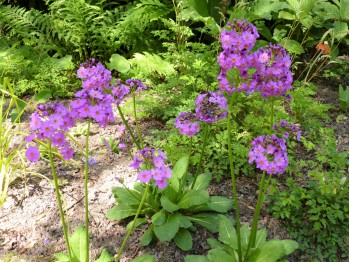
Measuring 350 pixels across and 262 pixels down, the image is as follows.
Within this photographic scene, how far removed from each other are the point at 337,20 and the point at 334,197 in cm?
287

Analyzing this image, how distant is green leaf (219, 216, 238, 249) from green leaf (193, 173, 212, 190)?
0.33 m

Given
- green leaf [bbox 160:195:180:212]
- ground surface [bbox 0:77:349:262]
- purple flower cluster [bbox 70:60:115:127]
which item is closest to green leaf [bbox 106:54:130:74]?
ground surface [bbox 0:77:349:262]

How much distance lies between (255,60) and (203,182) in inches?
46.2

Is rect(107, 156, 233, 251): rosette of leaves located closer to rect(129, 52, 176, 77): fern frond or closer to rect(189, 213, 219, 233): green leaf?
rect(189, 213, 219, 233): green leaf

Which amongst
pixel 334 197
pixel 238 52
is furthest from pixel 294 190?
pixel 238 52

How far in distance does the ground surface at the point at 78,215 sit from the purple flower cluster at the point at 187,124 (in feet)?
1.73

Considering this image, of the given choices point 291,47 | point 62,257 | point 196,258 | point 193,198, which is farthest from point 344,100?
point 62,257

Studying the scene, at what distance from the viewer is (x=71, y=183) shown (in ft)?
10.1

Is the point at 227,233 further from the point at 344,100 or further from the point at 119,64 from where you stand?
the point at 119,64

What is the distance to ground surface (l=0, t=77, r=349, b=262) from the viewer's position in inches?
101

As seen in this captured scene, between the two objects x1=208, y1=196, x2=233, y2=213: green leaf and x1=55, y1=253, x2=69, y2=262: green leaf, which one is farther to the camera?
x1=208, y1=196, x2=233, y2=213: green leaf

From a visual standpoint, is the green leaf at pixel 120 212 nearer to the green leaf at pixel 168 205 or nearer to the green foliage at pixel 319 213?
the green leaf at pixel 168 205

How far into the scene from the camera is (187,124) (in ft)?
7.20

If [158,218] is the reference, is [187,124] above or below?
above
